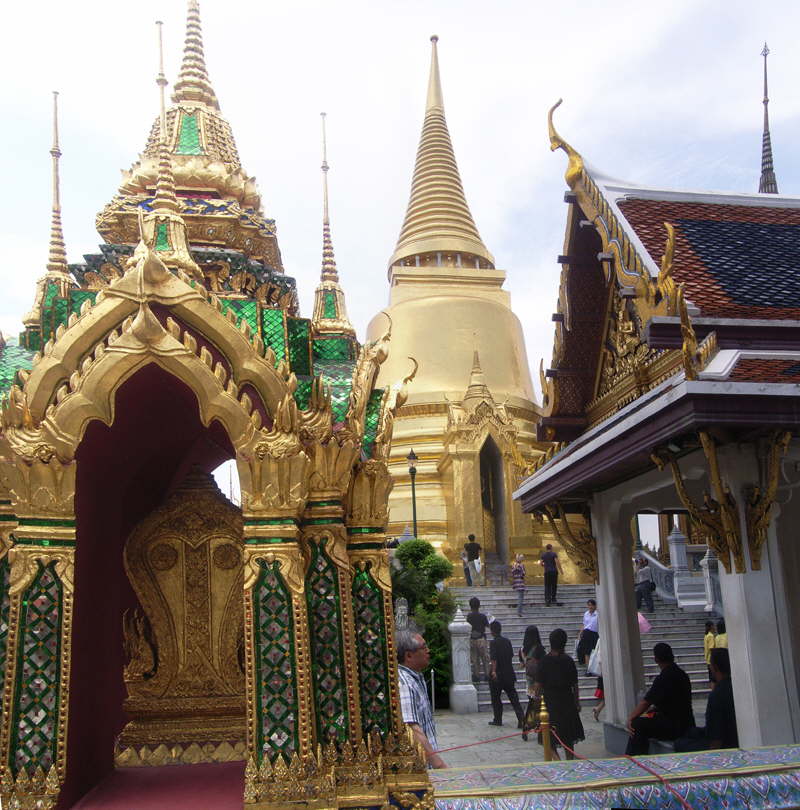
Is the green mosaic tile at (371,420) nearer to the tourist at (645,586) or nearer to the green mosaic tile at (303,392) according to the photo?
the green mosaic tile at (303,392)

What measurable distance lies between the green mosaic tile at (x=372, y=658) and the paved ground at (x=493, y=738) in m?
4.49

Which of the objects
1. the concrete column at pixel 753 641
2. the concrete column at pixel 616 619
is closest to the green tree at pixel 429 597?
the concrete column at pixel 616 619

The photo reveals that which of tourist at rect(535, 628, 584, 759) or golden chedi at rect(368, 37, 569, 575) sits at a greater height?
golden chedi at rect(368, 37, 569, 575)

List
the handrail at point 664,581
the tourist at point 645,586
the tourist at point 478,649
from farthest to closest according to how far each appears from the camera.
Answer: the handrail at point 664,581 < the tourist at point 645,586 < the tourist at point 478,649

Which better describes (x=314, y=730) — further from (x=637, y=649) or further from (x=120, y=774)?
(x=637, y=649)

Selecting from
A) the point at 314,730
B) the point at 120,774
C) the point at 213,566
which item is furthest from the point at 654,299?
the point at 120,774

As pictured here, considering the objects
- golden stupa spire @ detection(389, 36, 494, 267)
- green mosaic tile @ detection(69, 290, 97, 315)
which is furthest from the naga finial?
golden stupa spire @ detection(389, 36, 494, 267)

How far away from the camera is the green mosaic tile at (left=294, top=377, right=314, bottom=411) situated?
3.77m

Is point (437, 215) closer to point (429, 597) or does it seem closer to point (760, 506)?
point (429, 597)

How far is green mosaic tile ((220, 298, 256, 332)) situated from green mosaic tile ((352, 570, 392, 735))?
133cm

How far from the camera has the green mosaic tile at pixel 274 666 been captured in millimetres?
3299

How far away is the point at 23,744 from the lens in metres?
3.23

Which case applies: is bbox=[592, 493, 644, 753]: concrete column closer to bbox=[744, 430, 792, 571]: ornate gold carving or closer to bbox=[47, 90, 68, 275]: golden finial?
bbox=[744, 430, 792, 571]: ornate gold carving

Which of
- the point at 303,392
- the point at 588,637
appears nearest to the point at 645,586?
the point at 588,637
